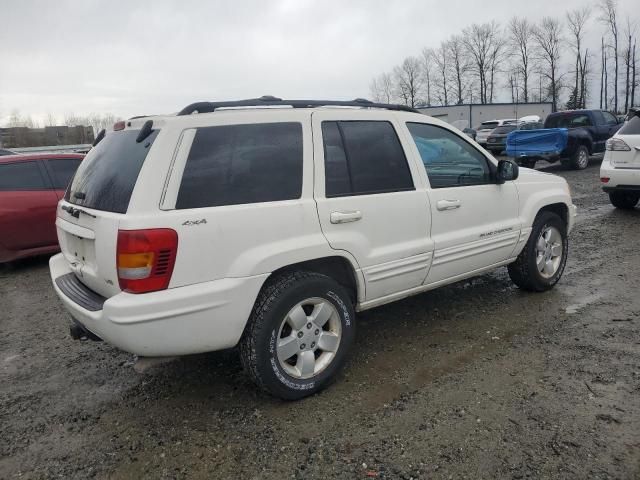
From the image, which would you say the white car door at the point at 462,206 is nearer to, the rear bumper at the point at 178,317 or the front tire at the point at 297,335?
the front tire at the point at 297,335

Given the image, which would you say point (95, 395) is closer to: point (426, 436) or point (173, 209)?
point (173, 209)

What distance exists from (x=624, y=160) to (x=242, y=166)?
7301 millimetres

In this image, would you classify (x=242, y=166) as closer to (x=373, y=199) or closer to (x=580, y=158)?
(x=373, y=199)

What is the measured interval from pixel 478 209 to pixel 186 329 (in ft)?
8.36

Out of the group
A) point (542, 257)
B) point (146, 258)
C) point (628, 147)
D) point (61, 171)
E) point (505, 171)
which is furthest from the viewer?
point (628, 147)

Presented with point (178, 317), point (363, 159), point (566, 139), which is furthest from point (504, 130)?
point (178, 317)

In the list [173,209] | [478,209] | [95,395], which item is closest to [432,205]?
[478,209]

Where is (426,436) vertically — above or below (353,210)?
below

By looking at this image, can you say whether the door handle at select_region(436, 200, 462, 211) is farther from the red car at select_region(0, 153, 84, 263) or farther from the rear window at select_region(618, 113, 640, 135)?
the rear window at select_region(618, 113, 640, 135)

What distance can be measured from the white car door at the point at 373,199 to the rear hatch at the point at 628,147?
19.2 ft

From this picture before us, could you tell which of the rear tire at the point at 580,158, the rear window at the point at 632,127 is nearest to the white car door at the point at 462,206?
the rear window at the point at 632,127

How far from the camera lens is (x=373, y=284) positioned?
3.41 metres

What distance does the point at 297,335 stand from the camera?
3035 millimetres

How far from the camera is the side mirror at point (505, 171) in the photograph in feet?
13.7
